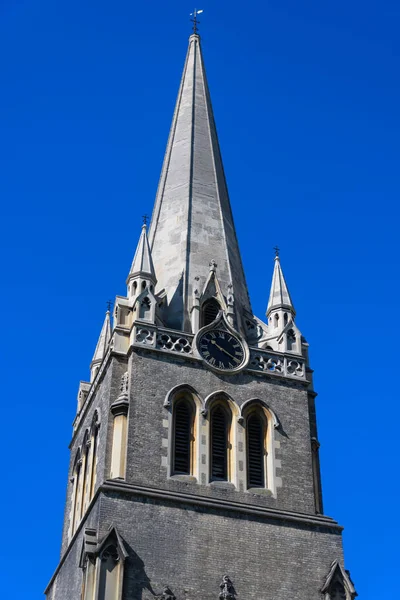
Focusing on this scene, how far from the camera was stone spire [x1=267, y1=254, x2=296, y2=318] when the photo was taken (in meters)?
40.9

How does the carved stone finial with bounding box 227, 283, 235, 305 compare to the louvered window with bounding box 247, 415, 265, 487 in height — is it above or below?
above

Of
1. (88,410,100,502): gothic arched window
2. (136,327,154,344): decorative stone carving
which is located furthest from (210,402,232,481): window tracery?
(88,410,100,502): gothic arched window

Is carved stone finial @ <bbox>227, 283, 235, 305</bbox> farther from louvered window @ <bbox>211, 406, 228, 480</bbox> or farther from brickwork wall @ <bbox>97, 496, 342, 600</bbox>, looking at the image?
brickwork wall @ <bbox>97, 496, 342, 600</bbox>

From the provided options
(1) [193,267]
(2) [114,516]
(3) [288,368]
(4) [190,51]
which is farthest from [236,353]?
(4) [190,51]

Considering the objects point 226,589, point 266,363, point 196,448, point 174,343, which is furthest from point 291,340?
point 226,589

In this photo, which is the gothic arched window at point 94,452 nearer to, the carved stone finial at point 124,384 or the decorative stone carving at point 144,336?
the carved stone finial at point 124,384

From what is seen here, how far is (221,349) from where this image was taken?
125ft

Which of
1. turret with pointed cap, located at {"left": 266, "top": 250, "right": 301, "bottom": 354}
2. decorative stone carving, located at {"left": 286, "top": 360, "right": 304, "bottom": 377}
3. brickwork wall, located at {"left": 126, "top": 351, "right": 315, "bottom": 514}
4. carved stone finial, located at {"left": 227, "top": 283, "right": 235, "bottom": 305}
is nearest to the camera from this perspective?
brickwork wall, located at {"left": 126, "top": 351, "right": 315, "bottom": 514}

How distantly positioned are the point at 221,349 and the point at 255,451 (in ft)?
11.8

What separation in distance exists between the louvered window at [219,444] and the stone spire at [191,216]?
359 centimetres

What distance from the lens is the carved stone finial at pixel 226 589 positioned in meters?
32.4

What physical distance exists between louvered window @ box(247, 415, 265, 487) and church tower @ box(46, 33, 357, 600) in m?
0.04

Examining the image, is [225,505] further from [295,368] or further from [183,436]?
[295,368]

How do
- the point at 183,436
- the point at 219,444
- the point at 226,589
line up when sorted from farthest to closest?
the point at 219,444 → the point at 183,436 → the point at 226,589
